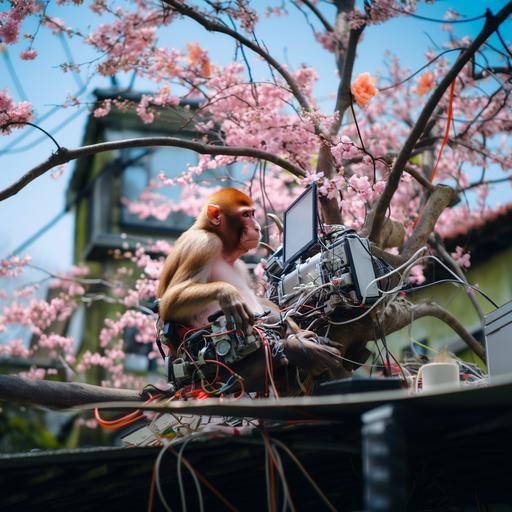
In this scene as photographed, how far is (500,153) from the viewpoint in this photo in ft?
31.9

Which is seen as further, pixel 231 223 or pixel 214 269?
Answer: pixel 231 223

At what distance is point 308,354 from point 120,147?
8.02 feet

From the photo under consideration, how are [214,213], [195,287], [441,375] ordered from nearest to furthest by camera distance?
[441,375] → [195,287] → [214,213]

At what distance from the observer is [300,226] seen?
4914 mm

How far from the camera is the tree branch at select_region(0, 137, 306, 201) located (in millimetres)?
4991

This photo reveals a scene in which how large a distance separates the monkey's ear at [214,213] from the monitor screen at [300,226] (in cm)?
53

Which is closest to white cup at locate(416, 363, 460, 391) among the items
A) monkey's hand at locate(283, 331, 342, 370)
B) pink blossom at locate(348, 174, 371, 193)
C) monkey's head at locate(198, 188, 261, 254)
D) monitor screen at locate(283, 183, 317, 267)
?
monkey's hand at locate(283, 331, 342, 370)

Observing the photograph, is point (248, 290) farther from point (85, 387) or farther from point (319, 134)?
point (319, 134)

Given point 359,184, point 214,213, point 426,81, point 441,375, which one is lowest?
point 441,375

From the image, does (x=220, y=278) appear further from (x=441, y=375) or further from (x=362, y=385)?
(x=362, y=385)

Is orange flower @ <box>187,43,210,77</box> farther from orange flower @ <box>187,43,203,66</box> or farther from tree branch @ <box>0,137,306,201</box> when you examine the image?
tree branch @ <box>0,137,306,201</box>

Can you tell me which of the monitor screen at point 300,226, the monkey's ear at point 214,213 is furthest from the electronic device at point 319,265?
the monkey's ear at point 214,213

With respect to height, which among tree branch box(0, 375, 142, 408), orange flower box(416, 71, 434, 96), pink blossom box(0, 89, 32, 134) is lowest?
tree branch box(0, 375, 142, 408)

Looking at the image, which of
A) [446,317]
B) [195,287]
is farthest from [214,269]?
[446,317]
